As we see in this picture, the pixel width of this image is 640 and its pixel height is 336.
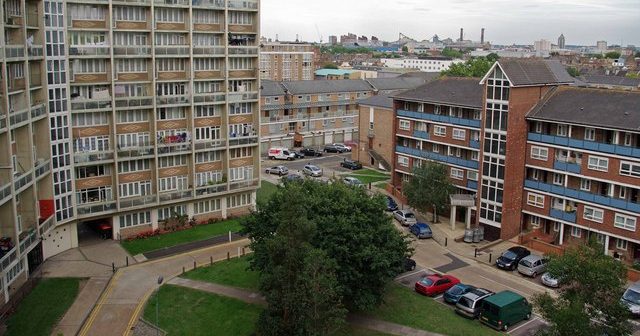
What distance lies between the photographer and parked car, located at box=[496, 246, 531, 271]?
4475 cm

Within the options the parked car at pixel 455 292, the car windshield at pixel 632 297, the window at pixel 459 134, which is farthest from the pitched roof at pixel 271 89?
the car windshield at pixel 632 297

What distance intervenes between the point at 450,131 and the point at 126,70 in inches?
1156

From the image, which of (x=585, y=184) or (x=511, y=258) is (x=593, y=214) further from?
(x=511, y=258)

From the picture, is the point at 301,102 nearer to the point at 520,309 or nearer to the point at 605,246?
the point at 605,246

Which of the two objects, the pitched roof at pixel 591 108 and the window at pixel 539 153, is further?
the window at pixel 539 153

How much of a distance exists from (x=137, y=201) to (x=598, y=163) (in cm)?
3603

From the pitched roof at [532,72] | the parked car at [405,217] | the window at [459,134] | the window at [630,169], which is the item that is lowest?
the parked car at [405,217]

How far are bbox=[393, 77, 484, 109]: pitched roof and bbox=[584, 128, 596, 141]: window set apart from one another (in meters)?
9.84

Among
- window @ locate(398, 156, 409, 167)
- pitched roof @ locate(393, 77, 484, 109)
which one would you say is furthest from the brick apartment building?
window @ locate(398, 156, 409, 167)

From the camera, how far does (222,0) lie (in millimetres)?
52406

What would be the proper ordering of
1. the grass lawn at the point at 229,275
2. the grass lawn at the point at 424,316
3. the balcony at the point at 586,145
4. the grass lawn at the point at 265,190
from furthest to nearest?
the grass lawn at the point at 265,190 → the balcony at the point at 586,145 → the grass lawn at the point at 229,275 → the grass lawn at the point at 424,316

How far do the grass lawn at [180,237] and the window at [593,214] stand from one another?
26648 millimetres

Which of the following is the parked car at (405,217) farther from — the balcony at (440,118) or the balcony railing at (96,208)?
→ the balcony railing at (96,208)

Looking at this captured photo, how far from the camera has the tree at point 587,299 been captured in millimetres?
24500
